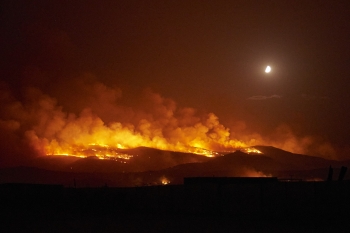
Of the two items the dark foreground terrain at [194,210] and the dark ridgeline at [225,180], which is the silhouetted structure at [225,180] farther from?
the dark foreground terrain at [194,210]

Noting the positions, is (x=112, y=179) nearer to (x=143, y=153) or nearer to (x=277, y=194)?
(x=143, y=153)

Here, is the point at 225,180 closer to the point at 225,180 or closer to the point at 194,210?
the point at 225,180

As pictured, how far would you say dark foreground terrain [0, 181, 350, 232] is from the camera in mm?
24234

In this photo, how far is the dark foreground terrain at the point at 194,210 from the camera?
24.2 metres

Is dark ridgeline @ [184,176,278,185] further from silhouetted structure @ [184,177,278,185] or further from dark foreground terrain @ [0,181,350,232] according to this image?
dark foreground terrain @ [0,181,350,232]

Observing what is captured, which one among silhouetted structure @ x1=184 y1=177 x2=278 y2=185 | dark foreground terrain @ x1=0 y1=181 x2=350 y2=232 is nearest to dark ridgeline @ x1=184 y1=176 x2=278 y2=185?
silhouetted structure @ x1=184 y1=177 x2=278 y2=185

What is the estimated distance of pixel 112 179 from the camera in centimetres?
8756

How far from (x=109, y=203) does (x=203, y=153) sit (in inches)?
3542

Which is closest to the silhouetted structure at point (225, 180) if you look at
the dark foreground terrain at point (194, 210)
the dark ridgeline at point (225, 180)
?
the dark ridgeline at point (225, 180)

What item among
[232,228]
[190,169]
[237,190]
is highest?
[190,169]

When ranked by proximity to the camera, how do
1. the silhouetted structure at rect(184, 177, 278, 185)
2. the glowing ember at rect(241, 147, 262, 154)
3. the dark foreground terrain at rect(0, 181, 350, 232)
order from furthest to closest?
1. the glowing ember at rect(241, 147, 262, 154)
2. the silhouetted structure at rect(184, 177, 278, 185)
3. the dark foreground terrain at rect(0, 181, 350, 232)

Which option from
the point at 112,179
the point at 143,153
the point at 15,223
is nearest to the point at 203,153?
the point at 143,153

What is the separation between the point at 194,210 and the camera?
3041 cm

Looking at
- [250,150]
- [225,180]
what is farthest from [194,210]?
[250,150]
